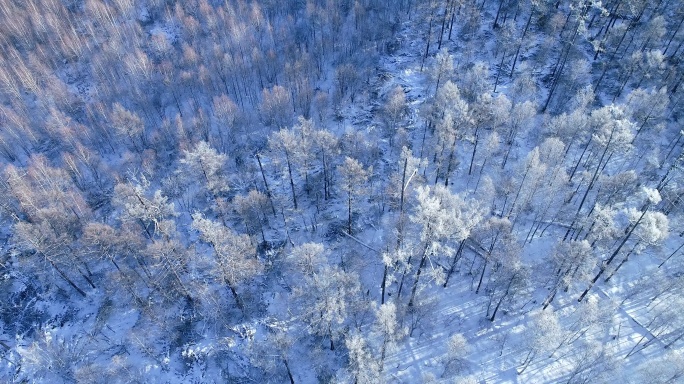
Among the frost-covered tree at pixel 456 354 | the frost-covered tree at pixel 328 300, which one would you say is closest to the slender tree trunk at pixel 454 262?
the frost-covered tree at pixel 456 354

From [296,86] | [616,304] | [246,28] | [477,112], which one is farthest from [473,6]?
[616,304]

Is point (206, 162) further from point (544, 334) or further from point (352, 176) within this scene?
point (544, 334)

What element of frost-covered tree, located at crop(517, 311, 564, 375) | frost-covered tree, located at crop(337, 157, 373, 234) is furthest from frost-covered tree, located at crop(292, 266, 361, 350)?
frost-covered tree, located at crop(517, 311, 564, 375)

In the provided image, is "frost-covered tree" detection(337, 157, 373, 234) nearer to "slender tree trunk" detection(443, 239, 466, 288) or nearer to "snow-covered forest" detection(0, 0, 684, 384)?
"snow-covered forest" detection(0, 0, 684, 384)

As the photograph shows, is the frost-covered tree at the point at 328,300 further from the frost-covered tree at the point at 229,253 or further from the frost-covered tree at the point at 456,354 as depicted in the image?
the frost-covered tree at the point at 456,354

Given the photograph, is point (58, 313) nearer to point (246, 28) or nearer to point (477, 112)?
point (246, 28)

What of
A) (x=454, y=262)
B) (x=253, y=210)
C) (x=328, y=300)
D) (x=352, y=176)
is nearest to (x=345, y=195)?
(x=352, y=176)

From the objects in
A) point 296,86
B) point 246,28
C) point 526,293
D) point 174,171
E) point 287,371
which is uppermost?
point 246,28

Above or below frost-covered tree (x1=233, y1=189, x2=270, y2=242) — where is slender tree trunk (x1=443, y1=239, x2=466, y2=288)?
below
